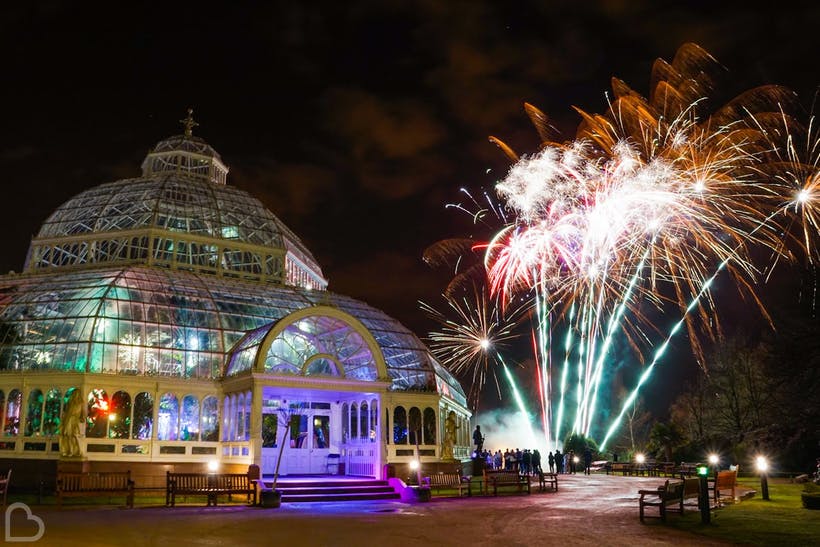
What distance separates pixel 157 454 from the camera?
29359 millimetres

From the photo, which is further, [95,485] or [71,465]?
[71,465]

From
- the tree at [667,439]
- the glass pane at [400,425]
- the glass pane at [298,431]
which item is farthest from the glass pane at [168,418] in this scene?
the tree at [667,439]

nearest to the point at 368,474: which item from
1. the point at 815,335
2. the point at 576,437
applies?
the point at 815,335

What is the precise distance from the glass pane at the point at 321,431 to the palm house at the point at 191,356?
0.18ft

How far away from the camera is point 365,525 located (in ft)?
61.9

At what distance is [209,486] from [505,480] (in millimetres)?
12318

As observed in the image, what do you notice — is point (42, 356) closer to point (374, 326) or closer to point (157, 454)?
point (157, 454)

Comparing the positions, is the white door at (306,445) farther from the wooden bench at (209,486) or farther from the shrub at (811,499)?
the shrub at (811,499)

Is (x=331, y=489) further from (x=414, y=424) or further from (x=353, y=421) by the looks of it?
(x=353, y=421)

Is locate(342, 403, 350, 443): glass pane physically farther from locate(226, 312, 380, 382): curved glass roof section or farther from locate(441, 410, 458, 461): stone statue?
locate(441, 410, 458, 461): stone statue

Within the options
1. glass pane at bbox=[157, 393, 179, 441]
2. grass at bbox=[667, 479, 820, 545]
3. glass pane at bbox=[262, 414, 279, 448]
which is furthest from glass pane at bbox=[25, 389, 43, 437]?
grass at bbox=[667, 479, 820, 545]

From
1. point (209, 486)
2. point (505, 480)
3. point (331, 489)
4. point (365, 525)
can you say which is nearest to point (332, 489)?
point (331, 489)

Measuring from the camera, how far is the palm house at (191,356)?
28984mm

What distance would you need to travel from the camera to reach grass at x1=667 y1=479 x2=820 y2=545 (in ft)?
53.0
